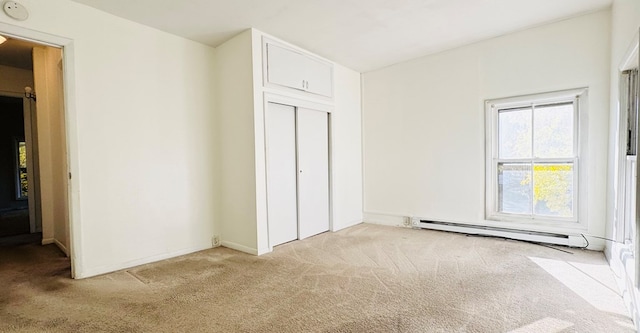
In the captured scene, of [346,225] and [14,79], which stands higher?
[14,79]

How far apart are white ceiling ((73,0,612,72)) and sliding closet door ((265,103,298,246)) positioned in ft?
3.14

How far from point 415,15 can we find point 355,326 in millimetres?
2970

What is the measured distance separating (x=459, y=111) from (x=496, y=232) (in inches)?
65.5

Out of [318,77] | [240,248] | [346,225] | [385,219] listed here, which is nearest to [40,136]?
[240,248]

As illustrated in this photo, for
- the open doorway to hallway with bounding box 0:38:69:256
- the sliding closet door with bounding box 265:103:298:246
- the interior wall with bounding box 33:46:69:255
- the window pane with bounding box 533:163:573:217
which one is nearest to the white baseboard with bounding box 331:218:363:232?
the sliding closet door with bounding box 265:103:298:246

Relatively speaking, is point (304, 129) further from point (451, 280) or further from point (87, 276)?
point (87, 276)

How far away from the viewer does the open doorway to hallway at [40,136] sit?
3.55 m

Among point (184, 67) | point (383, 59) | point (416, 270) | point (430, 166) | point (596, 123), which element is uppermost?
point (383, 59)

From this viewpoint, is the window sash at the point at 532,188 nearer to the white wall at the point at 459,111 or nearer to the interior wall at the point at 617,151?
the white wall at the point at 459,111

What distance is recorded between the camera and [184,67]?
3.47 metres

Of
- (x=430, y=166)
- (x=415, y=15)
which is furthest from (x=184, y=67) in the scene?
(x=430, y=166)

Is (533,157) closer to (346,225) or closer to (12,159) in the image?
(346,225)

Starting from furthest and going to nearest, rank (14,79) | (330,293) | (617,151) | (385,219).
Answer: (385,219) < (14,79) < (617,151) < (330,293)

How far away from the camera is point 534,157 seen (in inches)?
141
